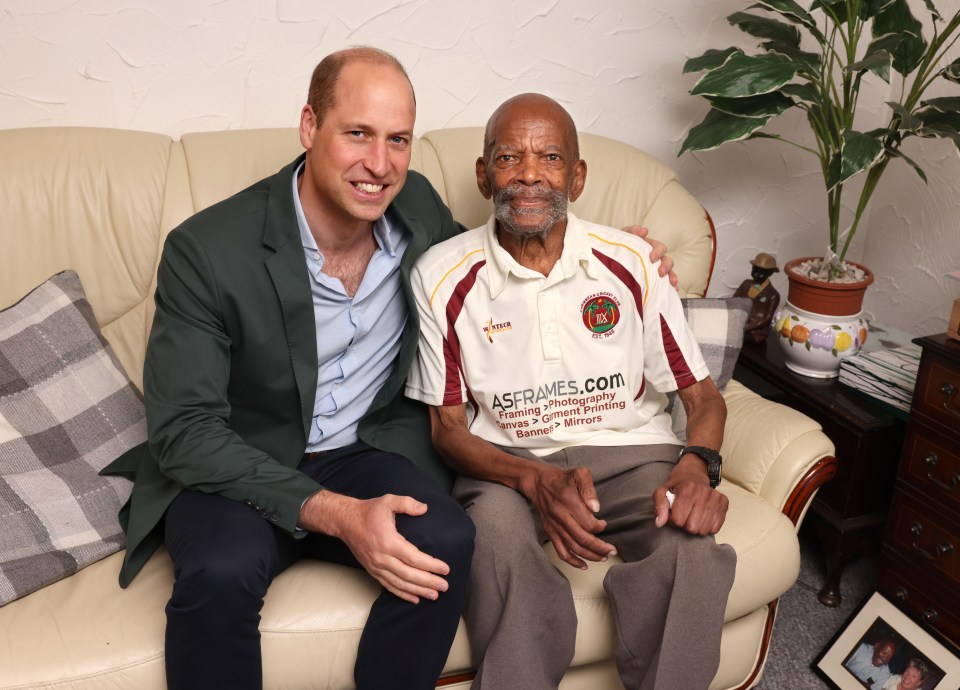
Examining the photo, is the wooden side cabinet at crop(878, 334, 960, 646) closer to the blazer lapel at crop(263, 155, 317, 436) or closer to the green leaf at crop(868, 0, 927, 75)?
the green leaf at crop(868, 0, 927, 75)

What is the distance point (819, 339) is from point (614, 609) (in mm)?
1033

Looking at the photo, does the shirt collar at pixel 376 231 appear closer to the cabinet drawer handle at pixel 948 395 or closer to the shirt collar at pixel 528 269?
the shirt collar at pixel 528 269

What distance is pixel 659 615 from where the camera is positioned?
4.90ft

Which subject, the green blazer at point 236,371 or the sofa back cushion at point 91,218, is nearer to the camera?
the green blazer at point 236,371

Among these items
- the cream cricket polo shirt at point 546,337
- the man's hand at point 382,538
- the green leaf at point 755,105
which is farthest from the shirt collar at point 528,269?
the green leaf at point 755,105

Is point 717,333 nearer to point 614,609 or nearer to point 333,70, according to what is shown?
point 614,609

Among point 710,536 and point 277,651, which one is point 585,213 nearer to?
point 710,536

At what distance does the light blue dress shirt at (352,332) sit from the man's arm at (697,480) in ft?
1.93

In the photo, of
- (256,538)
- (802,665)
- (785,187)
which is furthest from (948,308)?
(256,538)

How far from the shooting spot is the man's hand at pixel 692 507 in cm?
151

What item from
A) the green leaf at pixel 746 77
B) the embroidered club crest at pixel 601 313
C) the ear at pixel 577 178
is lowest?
the embroidered club crest at pixel 601 313

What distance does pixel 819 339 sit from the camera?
2225 mm

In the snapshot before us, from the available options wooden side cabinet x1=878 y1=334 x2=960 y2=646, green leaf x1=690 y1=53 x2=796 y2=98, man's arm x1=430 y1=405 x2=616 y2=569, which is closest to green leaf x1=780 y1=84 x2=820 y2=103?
green leaf x1=690 y1=53 x2=796 y2=98

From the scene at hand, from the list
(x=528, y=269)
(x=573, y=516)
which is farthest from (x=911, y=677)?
(x=528, y=269)
